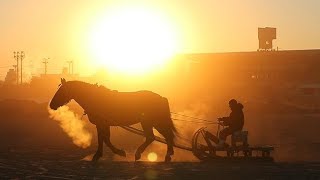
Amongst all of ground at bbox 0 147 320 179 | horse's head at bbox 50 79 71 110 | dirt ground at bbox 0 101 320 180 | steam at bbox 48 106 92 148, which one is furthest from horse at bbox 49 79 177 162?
steam at bbox 48 106 92 148

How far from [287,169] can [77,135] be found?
97.3 feet

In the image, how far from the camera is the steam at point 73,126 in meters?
40.1

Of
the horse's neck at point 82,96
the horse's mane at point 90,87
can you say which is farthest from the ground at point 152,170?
the horse's mane at point 90,87

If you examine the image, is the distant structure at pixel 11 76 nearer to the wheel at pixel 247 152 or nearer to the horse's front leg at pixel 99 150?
the horse's front leg at pixel 99 150

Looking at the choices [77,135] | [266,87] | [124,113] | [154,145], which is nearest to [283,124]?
[77,135]

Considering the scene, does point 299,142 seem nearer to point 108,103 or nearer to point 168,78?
point 108,103

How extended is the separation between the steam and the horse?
57.1 feet

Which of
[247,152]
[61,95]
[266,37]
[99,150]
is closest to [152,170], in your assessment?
[99,150]

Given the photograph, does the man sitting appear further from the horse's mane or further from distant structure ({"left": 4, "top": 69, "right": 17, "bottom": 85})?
distant structure ({"left": 4, "top": 69, "right": 17, "bottom": 85})

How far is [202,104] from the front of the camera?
67625 millimetres

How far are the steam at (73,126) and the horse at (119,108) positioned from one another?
57.1ft

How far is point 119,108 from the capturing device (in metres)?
19.5

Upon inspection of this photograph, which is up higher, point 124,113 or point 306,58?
point 306,58

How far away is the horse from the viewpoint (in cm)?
1952
